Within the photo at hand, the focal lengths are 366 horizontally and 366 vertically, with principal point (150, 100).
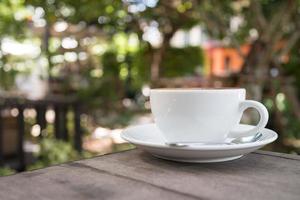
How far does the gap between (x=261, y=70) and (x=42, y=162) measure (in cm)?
177

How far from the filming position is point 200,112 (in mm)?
558

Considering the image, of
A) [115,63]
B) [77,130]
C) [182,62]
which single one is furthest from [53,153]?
[182,62]

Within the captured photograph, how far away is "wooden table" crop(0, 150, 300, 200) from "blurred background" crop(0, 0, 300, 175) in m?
1.01

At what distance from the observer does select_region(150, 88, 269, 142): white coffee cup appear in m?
0.55

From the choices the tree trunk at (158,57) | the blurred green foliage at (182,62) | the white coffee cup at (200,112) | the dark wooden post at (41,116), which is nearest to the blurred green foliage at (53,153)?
the dark wooden post at (41,116)

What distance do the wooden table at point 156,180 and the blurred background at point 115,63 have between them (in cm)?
101

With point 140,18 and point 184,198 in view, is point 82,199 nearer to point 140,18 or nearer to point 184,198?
point 184,198

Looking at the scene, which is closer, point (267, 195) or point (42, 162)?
point (267, 195)

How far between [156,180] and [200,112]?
135 mm

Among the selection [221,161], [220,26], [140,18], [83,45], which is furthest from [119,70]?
[221,161]

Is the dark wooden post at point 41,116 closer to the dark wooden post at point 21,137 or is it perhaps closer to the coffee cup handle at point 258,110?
the dark wooden post at point 21,137

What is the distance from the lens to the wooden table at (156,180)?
424 mm

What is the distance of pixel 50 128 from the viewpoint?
338 cm

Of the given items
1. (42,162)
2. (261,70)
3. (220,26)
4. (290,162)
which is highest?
(220,26)
